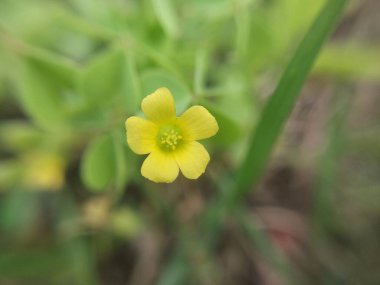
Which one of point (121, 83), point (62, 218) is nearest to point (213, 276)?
point (62, 218)

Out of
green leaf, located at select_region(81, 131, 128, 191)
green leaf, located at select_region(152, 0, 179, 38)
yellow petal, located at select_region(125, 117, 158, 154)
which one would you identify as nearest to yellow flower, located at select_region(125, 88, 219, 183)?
yellow petal, located at select_region(125, 117, 158, 154)

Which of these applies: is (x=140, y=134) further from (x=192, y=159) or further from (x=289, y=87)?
(x=289, y=87)

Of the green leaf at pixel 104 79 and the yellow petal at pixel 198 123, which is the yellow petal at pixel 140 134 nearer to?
the yellow petal at pixel 198 123

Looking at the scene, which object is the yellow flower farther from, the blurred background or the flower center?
the blurred background

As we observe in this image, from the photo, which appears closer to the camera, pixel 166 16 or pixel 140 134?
pixel 140 134

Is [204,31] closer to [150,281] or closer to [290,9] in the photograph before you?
[290,9]

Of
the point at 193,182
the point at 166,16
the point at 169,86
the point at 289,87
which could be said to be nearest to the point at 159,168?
the point at 169,86
